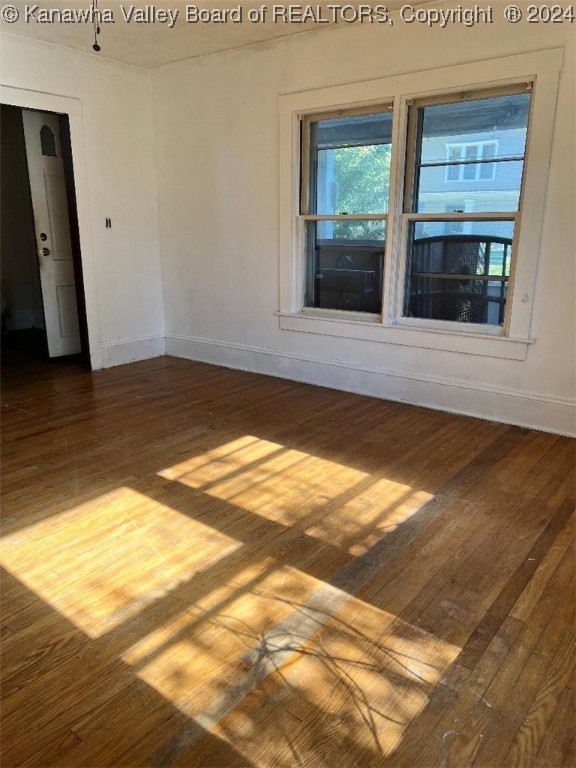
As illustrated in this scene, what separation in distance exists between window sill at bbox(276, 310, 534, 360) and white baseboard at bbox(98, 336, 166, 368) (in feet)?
5.39

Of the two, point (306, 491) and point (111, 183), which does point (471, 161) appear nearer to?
point (306, 491)

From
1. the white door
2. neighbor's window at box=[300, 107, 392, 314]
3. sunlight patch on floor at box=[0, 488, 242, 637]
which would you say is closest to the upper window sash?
neighbor's window at box=[300, 107, 392, 314]

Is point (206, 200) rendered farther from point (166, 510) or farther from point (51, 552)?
point (51, 552)

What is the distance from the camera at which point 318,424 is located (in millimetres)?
3752

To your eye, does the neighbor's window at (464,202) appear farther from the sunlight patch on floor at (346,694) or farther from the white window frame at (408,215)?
the sunlight patch on floor at (346,694)

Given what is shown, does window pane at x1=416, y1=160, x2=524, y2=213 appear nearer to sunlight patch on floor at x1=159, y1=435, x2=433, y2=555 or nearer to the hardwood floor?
the hardwood floor

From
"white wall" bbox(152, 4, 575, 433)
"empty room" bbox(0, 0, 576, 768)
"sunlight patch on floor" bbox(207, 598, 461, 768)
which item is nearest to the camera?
"sunlight patch on floor" bbox(207, 598, 461, 768)

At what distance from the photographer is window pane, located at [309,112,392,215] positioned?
13.2 feet

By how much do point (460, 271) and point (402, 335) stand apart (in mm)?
631

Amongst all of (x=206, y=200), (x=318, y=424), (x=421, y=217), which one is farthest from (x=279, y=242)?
(x=318, y=424)

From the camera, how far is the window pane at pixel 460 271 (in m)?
3.69

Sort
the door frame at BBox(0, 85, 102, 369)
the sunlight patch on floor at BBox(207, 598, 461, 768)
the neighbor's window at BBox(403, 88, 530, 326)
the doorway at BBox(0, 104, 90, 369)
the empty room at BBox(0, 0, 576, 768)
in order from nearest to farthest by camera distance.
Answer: the sunlight patch on floor at BBox(207, 598, 461, 768) → the empty room at BBox(0, 0, 576, 768) → the neighbor's window at BBox(403, 88, 530, 326) → the door frame at BBox(0, 85, 102, 369) → the doorway at BBox(0, 104, 90, 369)

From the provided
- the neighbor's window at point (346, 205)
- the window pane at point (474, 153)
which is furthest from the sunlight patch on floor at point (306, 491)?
the window pane at point (474, 153)

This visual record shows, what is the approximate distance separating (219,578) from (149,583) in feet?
0.88
